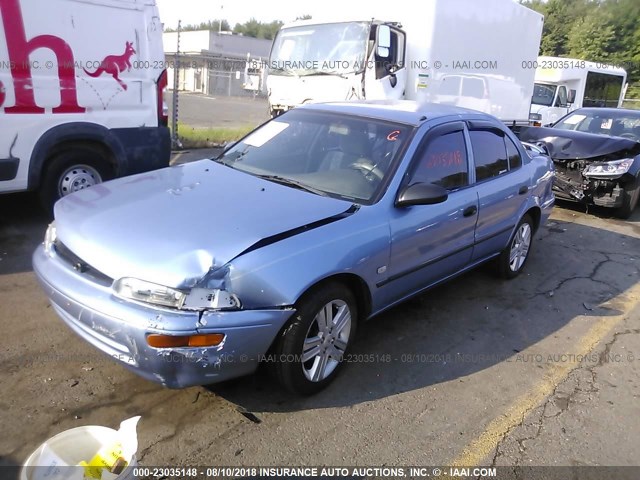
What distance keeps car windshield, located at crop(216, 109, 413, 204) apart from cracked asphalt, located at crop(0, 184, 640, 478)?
1157mm

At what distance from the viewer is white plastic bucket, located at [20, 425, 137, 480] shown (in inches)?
79.4

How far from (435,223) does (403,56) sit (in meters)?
6.03

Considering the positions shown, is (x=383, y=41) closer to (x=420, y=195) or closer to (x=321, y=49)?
(x=321, y=49)

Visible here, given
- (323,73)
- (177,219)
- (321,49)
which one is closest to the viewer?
(177,219)

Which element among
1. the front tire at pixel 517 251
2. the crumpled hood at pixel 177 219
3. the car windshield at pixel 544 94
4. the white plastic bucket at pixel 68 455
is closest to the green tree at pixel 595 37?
the car windshield at pixel 544 94

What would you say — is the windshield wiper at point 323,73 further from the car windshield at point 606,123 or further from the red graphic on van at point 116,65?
the car windshield at point 606,123

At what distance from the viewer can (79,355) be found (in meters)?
3.32

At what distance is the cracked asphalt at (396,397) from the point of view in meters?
2.71

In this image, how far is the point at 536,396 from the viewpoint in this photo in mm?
3352

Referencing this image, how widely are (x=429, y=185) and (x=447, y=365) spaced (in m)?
1.23

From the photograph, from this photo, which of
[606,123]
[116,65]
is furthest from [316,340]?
[606,123]

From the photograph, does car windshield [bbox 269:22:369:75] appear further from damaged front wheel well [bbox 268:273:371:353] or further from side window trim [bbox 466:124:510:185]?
damaged front wheel well [bbox 268:273:371:353]

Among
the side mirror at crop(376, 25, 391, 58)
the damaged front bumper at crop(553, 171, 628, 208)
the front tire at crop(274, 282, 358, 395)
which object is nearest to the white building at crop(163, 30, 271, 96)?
the side mirror at crop(376, 25, 391, 58)

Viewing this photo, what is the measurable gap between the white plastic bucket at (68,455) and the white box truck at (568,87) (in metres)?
13.8
